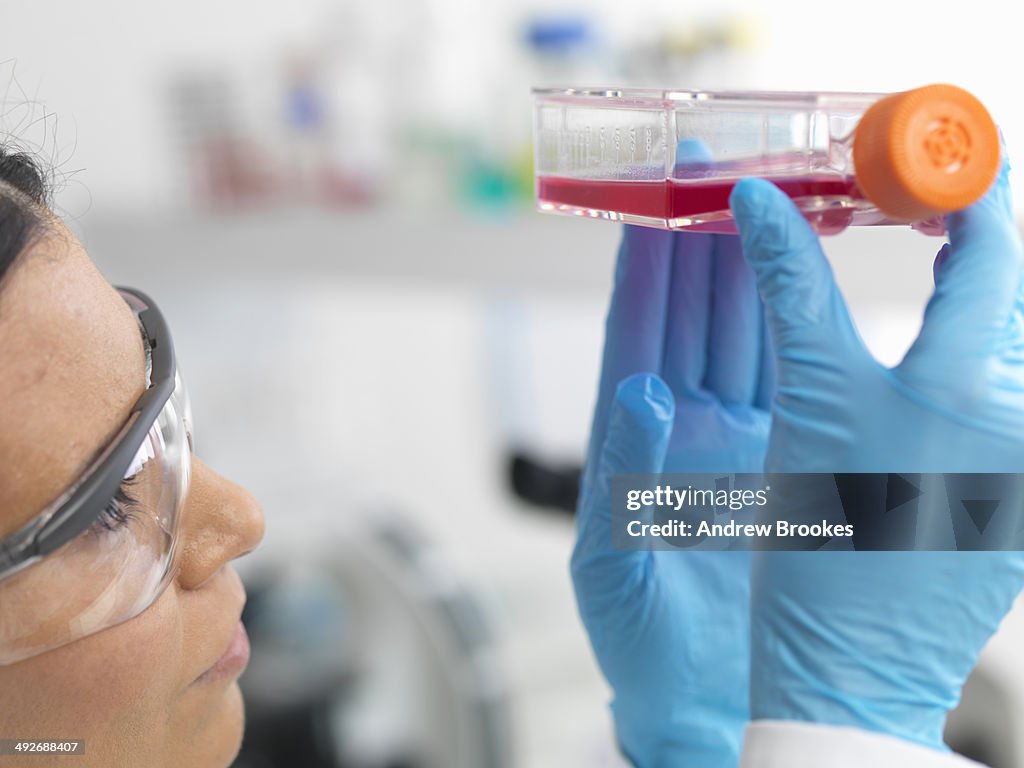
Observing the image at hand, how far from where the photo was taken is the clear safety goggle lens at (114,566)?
48 cm

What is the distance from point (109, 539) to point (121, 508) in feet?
0.06

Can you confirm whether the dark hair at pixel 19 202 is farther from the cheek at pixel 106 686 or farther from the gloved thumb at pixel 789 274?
the gloved thumb at pixel 789 274

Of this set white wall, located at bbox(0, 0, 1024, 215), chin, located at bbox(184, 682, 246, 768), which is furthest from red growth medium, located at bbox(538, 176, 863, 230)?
white wall, located at bbox(0, 0, 1024, 215)

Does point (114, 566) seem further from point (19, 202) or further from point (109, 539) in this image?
point (19, 202)

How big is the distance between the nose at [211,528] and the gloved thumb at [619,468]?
213 millimetres

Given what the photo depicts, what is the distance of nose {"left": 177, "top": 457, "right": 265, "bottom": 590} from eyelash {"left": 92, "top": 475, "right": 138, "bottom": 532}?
50 millimetres

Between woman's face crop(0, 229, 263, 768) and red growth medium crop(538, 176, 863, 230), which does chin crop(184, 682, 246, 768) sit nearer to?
woman's face crop(0, 229, 263, 768)

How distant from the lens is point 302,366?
7.33 feet

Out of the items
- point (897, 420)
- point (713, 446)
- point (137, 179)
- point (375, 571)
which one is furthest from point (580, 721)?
point (137, 179)

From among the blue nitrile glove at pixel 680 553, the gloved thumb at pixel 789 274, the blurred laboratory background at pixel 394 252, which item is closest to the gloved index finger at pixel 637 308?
the blue nitrile glove at pixel 680 553

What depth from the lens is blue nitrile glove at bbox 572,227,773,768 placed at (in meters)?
0.65

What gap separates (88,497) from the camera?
1.57 feet

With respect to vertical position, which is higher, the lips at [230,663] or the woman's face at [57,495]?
the woman's face at [57,495]

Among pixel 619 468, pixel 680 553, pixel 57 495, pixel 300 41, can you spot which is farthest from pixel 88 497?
pixel 300 41
